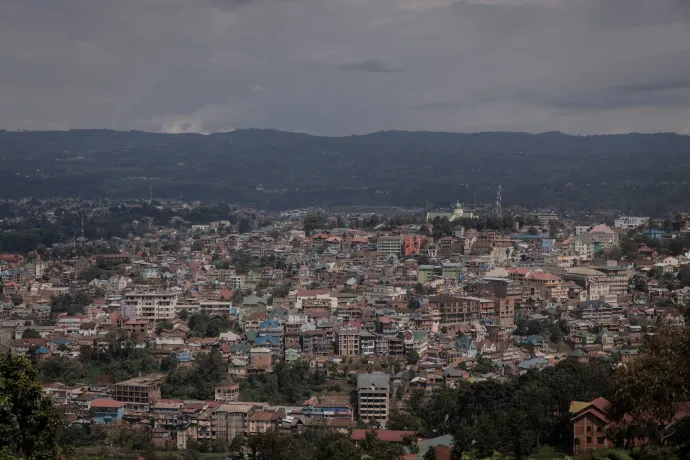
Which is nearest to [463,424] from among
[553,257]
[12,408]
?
[12,408]

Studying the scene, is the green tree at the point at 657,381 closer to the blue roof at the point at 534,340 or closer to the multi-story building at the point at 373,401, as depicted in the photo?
the multi-story building at the point at 373,401

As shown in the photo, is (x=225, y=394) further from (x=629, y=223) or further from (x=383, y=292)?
(x=629, y=223)

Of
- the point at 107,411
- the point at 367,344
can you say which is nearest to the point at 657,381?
the point at 107,411

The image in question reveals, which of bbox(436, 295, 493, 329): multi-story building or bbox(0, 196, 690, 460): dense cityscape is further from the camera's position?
bbox(436, 295, 493, 329): multi-story building

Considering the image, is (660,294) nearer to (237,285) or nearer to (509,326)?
(509,326)

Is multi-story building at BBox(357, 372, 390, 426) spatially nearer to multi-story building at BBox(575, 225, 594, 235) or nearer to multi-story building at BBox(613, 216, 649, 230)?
multi-story building at BBox(575, 225, 594, 235)

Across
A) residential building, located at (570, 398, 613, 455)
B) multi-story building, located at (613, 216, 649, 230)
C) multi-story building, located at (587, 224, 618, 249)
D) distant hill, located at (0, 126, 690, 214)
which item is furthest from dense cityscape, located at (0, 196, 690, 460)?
distant hill, located at (0, 126, 690, 214)

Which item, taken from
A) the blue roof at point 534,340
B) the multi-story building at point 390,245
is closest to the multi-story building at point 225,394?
the blue roof at point 534,340
